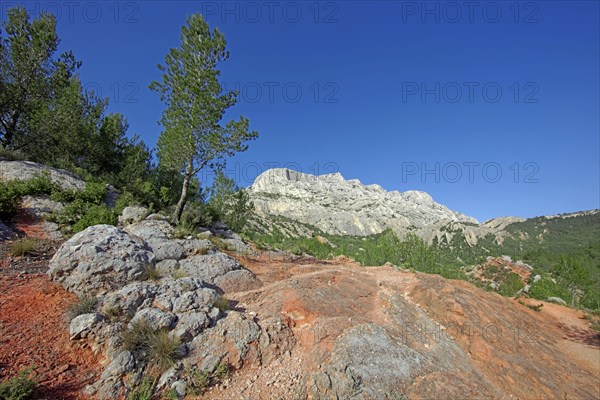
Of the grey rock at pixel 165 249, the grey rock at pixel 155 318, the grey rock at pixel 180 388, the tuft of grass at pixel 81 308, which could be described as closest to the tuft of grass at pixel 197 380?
the grey rock at pixel 180 388

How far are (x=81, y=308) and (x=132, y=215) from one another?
8.22 meters

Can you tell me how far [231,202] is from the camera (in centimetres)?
3531

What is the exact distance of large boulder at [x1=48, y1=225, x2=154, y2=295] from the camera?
23.5ft

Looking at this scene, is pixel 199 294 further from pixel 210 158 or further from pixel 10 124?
pixel 10 124

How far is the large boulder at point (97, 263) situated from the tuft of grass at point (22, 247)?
186 centimetres

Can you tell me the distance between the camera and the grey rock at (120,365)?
489 cm

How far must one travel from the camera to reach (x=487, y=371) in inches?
281

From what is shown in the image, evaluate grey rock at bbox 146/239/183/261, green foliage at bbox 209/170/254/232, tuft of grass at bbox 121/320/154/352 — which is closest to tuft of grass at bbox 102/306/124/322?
tuft of grass at bbox 121/320/154/352

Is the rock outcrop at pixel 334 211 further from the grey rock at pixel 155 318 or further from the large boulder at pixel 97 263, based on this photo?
the grey rock at pixel 155 318

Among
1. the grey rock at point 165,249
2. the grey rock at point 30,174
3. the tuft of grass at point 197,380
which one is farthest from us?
the grey rock at point 30,174

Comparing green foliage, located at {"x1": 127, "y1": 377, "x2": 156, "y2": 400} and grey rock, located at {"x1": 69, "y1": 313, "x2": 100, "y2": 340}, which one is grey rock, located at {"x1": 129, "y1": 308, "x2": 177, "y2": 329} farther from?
green foliage, located at {"x1": 127, "y1": 377, "x2": 156, "y2": 400}

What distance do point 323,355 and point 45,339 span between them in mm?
5682

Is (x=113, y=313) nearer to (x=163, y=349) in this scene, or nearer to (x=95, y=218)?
(x=163, y=349)

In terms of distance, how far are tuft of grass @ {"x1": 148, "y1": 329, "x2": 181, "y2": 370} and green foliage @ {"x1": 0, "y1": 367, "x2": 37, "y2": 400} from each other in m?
1.68
